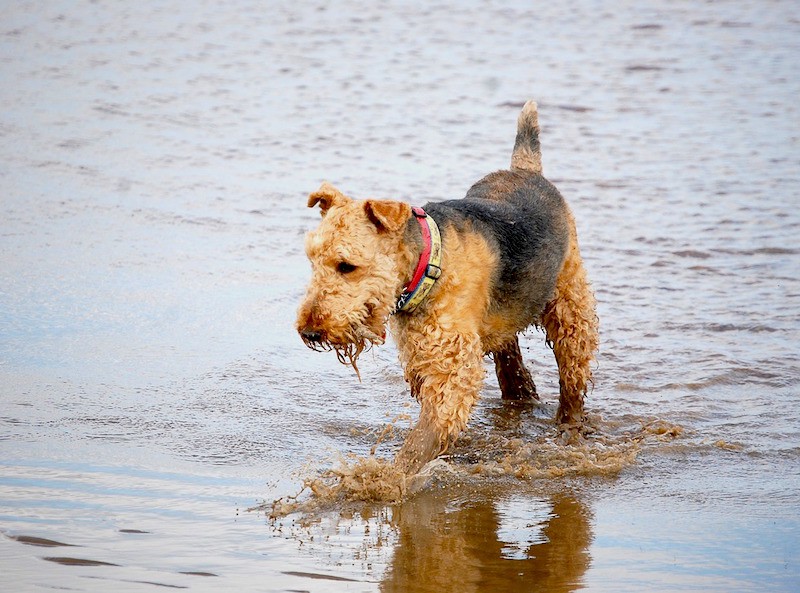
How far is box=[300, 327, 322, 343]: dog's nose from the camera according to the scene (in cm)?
436

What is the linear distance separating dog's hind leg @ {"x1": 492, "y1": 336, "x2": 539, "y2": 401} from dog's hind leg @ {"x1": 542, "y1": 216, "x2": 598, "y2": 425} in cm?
39

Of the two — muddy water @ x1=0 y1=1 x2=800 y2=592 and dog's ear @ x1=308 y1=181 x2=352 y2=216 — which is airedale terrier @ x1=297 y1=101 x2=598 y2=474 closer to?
dog's ear @ x1=308 y1=181 x2=352 y2=216

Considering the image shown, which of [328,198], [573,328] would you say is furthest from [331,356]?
[328,198]

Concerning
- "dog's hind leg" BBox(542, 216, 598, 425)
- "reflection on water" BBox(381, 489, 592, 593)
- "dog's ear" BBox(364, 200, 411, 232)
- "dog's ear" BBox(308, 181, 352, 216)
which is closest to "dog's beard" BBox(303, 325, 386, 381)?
"dog's ear" BBox(364, 200, 411, 232)

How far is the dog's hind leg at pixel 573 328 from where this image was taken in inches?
236

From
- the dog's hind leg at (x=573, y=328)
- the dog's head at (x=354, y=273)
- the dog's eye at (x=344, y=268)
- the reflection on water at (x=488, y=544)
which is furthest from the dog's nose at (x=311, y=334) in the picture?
the dog's hind leg at (x=573, y=328)

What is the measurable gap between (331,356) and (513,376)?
127 cm

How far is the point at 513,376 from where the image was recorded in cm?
647

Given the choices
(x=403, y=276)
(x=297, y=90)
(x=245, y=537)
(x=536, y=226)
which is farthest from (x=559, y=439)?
(x=297, y=90)

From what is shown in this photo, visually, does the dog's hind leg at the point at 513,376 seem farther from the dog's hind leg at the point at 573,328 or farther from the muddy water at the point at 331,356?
the dog's hind leg at the point at 573,328

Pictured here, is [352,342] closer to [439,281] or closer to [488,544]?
[439,281]

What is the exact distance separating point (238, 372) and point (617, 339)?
271 cm

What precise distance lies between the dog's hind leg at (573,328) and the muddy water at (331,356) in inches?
11.1

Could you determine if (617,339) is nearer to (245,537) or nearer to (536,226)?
(536,226)
